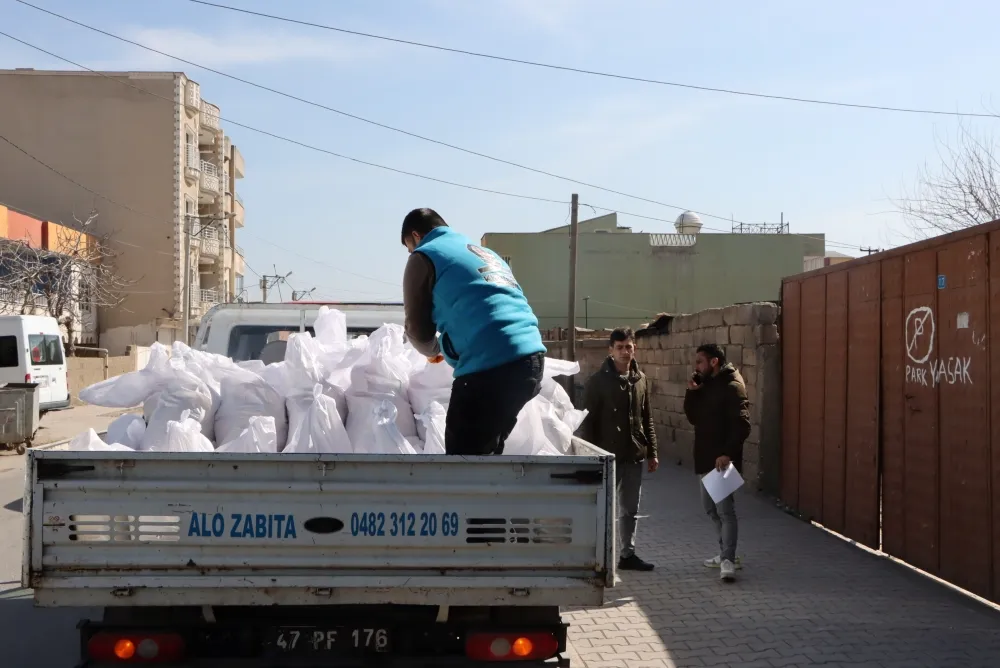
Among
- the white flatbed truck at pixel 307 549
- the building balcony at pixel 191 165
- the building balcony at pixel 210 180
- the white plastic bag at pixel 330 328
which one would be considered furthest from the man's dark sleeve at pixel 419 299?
the building balcony at pixel 210 180

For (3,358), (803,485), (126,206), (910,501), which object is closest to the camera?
(910,501)

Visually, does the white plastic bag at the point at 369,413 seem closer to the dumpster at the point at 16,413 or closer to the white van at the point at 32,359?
the dumpster at the point at 16,413

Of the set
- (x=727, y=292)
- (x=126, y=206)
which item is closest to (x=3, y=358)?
(x=126, y=206)

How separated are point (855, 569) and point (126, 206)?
4137 cm

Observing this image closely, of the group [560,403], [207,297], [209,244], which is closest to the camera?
[560,403]

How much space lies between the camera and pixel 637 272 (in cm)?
4438

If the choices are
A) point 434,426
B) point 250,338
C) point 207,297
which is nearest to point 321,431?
point 434,426

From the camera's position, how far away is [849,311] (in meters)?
7.58

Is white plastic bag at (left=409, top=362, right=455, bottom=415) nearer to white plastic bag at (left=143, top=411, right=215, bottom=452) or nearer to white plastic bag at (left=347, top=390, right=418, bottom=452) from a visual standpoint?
white plastic bag at (left=347, top=390, right=418, bottom=452)

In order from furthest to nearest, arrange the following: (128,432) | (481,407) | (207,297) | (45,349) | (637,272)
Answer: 1. (207,297)
2. (637,272)
3. (45,349)
4. (128,432)
5. (481,407)

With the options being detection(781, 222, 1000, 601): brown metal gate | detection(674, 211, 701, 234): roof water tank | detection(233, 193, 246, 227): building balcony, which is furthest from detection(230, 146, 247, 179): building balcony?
detection(781, 222, 1000, 601): brown metal gate

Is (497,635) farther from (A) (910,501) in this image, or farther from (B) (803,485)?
(B) (803,485)

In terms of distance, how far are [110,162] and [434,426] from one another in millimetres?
42669

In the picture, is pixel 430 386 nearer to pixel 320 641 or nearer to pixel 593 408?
pixel 320 641
